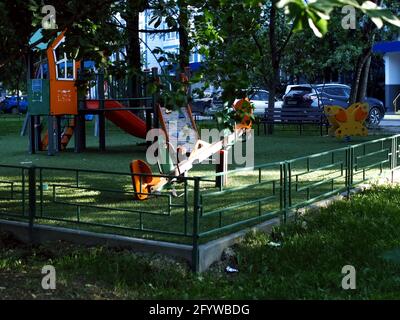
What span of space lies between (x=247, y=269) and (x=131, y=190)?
3.62 metres

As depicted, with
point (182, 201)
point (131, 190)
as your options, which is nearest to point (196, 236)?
point (182, 201)

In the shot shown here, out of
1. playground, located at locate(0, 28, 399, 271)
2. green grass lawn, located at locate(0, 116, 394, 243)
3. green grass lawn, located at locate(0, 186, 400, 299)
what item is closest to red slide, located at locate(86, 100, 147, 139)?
playground, located at locate(0, 28, 399, 271)

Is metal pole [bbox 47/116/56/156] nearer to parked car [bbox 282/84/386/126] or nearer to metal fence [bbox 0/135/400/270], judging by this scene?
metal fence [bbox 0/135/400/270]

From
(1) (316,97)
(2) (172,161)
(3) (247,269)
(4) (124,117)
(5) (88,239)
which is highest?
(1) (316,97)

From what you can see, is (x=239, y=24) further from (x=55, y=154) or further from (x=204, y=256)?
(x=55, y=154)

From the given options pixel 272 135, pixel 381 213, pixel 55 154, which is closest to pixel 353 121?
pixel 272 135

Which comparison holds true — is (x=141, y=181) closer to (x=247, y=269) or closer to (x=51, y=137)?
(x=247, y=269)

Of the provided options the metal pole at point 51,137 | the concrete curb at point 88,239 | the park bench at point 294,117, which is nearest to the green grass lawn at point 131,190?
the concrete curb at point 88,239

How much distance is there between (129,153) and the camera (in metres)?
14.4

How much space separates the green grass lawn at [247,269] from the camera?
479 cm

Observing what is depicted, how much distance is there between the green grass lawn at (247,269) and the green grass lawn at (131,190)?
38cm

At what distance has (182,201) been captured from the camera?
25.6 feet

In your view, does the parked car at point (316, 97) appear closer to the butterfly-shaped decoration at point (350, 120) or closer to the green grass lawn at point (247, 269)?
the butterfly-shaped decoration at point (350, 120)

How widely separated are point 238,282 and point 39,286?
5.27 feet
